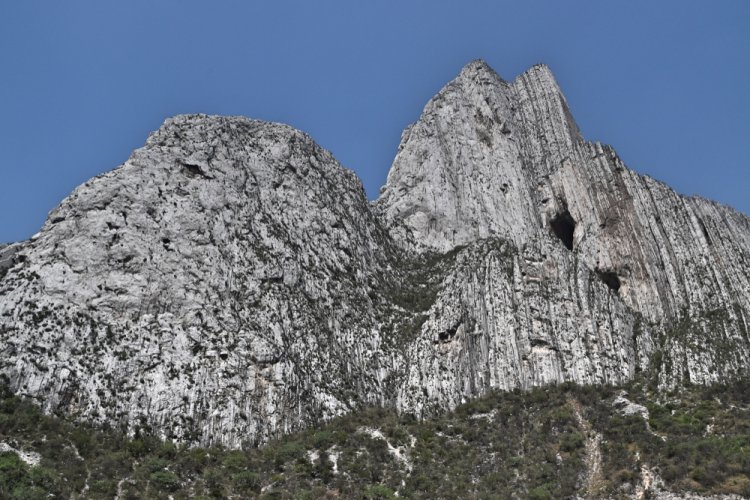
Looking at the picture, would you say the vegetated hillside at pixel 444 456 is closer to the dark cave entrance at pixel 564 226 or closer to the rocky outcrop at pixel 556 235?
the rocky outcrop at pixel 556 235

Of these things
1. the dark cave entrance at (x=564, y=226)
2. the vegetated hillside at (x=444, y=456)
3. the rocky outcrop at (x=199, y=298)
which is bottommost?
the vegetated hillside at (x=444, y=456)

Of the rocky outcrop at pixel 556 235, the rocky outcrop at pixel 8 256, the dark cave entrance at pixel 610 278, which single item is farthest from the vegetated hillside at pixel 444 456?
the dark cave entrance at pixel 610 278

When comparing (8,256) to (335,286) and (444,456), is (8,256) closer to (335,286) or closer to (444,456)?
(335,286)

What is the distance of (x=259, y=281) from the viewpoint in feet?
237

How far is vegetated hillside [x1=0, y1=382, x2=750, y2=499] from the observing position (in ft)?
168

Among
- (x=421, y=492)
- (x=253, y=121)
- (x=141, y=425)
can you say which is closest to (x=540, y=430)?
(x=421, y=492)

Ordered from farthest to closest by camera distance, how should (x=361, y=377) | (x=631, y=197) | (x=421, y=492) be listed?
(x=631, y=197), (x=361, y=377), (x=421, y=492)

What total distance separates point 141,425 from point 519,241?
50.9m

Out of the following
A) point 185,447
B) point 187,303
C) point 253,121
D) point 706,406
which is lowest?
point 185,447

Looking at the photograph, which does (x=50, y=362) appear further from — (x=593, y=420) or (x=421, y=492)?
(x=593, y=420)

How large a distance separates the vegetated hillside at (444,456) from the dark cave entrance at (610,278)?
20.4m

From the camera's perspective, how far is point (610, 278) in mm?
→ 85000

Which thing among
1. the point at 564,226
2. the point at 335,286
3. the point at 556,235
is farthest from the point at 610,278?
the point at 335,286

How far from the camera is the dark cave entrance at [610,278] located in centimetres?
8458
